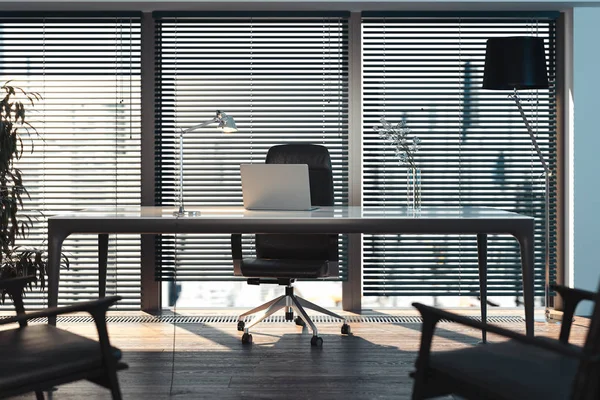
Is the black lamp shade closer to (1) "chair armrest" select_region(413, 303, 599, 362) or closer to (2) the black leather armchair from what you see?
(1) "chair armrest" select_region(413, 303, 599, 362)

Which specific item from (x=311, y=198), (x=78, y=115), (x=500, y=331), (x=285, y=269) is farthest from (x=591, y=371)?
(x=78, y=115)

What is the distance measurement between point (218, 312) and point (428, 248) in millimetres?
1629

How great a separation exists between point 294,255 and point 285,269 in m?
0.43

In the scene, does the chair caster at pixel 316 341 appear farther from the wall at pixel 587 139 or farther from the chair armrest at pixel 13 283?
the wall at pixel 587 139

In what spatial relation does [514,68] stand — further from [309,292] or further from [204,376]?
[204,376]

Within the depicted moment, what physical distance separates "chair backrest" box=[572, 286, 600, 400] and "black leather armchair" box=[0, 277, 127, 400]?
1313 millimetres

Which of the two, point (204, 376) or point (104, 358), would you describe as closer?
point (104, 358)

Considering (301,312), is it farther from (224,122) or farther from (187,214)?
(224,122)

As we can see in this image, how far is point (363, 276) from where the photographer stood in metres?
5.15

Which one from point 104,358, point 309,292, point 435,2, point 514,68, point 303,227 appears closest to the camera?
point 104,358

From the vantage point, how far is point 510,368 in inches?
78.4

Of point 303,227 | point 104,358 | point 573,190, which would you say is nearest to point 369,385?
point 303,227

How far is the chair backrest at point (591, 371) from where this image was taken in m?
1.66

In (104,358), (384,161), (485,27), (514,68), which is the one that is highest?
(485,27)
